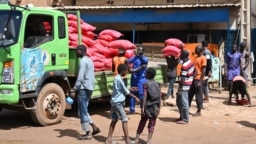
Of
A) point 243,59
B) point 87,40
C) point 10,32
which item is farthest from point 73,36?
point 243,59

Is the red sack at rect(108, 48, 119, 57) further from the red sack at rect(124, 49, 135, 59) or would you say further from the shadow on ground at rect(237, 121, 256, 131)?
the shadow on ground at rect(237, 121, 256, 131)

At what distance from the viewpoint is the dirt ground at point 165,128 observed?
332 inches

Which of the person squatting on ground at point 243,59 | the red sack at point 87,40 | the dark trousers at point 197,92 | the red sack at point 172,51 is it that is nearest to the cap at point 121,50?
the red sack at point 87,40

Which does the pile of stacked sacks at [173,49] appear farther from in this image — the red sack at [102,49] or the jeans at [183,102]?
the jeans at [183,102]

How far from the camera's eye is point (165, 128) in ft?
31.5

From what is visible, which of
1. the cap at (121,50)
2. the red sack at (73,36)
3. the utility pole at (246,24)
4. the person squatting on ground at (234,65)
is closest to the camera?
the red sack at (73,36)

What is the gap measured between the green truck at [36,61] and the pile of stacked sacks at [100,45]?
2.42 ft

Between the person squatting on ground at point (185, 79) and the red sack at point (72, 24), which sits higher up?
the red sack at point (72, 24)

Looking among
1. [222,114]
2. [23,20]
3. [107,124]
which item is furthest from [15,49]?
[222,114]

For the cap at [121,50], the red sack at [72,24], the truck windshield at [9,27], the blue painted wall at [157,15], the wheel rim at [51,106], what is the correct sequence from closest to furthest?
the truck windshield at [9,27]
the wheel rim at [51,106]
the red sack at [72,24]
the cap at [121,50]
the blue painted wall at [157,15]

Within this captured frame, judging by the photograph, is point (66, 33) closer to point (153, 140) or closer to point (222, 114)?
point (153, 140)

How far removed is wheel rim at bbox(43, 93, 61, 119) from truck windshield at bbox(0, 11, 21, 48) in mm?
1470

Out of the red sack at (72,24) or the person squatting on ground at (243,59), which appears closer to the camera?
the red sack at (72,24)

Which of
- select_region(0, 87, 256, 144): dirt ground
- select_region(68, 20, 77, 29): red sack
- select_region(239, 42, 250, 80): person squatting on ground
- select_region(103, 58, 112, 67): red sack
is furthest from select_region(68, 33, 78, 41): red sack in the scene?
select_region(239, 42, 250, 80): person squatting on ground
